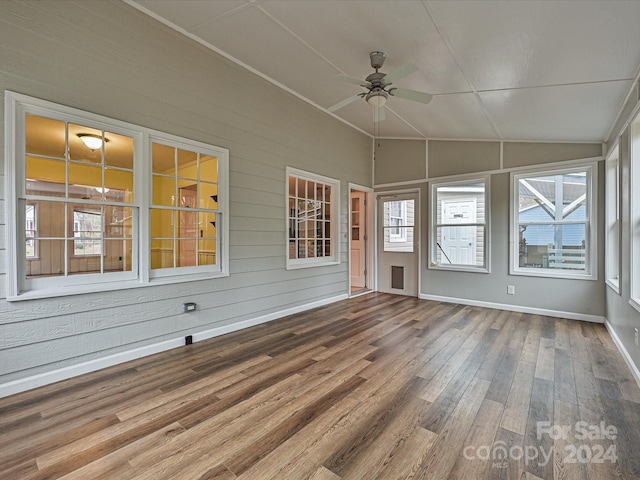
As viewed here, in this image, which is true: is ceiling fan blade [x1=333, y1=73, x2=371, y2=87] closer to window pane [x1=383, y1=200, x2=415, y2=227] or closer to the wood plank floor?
the wood plank floor

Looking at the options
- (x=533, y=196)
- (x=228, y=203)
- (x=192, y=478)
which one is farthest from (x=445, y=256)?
(x=192, y=478)

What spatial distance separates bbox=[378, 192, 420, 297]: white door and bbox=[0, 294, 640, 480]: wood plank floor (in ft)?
8.74

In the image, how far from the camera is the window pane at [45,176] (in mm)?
2629

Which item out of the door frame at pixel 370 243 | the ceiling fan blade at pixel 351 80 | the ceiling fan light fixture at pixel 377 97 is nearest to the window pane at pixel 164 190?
the ceiling fan blade at pixel 351 80

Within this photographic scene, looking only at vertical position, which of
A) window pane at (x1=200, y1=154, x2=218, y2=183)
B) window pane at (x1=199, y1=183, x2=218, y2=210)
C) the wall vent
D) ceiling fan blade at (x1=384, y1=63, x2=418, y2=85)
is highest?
ceiling fan blade at (x1=384, y1=63, x2=418, y2=85)

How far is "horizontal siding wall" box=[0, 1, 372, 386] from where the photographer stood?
2359mm

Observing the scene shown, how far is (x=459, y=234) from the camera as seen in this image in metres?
5.42

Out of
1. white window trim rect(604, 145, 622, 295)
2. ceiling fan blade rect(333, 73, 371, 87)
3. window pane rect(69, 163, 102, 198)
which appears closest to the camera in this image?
ceiling fan blade rect(333, 73, 371, 87)

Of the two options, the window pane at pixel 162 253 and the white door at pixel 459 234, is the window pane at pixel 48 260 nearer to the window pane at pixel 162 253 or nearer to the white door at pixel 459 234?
the window pane at pixel 162 253

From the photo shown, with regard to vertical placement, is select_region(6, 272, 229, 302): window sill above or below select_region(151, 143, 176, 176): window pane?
below

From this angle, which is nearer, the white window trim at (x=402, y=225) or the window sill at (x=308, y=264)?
the window sill at (x=308, y=264)

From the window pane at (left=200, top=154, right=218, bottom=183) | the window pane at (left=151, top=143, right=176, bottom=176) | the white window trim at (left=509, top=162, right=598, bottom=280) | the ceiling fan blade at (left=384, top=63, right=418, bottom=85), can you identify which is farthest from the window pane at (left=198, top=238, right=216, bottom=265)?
the white window trim at (left=509, top=162, right=598, bottom=280)

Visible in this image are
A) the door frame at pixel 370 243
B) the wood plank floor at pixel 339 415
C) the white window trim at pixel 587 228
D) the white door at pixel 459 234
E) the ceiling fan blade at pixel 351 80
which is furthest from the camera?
the door frame at pixel 370 243

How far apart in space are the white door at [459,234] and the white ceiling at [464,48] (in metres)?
1.48
